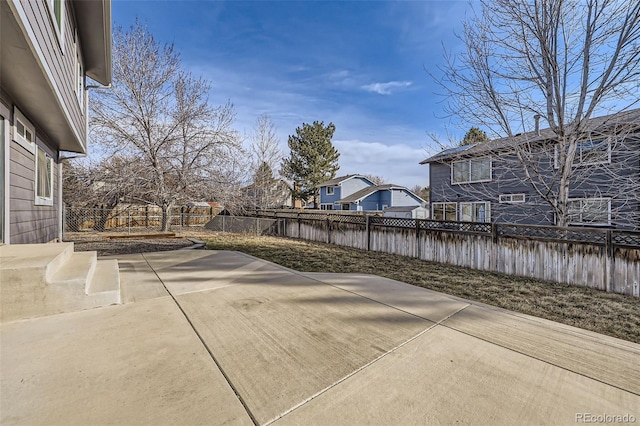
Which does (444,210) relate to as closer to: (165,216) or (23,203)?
(165,216)

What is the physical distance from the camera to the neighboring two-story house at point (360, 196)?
27.3 meters

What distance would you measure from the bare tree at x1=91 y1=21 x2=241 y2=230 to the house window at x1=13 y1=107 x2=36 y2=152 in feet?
25.5

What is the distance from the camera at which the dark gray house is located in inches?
209

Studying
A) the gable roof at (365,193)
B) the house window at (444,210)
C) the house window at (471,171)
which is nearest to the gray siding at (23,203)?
the house window at (471,171)

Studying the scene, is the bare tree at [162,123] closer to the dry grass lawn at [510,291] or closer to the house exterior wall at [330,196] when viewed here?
the dry grass lawn at [510,291]

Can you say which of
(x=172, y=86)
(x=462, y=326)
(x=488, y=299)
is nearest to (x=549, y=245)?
(x=488, y=299)

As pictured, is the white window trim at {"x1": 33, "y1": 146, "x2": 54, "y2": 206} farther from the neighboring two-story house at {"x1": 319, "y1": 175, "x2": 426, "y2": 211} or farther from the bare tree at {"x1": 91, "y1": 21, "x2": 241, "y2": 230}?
the neighboring two-story house at {"x1": 319, "y1": 175, "x2": 426, "y2": 211}

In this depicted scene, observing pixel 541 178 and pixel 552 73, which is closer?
pixel 552 73

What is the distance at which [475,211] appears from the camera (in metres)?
14.1

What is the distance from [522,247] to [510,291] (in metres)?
1.79

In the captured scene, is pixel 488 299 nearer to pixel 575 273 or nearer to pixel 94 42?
pixel 575 273

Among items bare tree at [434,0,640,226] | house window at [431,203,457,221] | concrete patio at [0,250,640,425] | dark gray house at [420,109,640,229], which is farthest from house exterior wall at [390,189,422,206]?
concrete patio at [0,250,640,425]

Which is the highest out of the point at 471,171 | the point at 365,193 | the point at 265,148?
the point at 265,148

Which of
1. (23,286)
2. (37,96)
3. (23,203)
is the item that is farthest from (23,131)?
(23,286)
